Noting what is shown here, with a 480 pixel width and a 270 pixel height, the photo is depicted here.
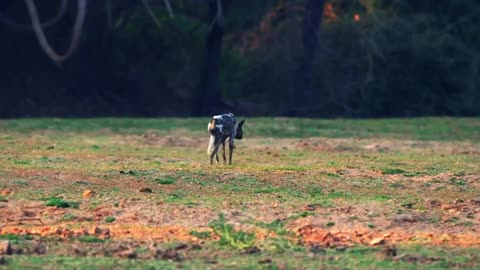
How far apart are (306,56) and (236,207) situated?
73.3ft

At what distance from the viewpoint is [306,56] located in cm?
3491

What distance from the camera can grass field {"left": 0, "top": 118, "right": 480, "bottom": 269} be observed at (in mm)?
10172

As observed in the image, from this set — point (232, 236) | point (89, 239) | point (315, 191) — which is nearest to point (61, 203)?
point (89, 239)

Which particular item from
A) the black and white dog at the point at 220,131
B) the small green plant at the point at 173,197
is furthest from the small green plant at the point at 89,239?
the black and white dog at the point at 220,131

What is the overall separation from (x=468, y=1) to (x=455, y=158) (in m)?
17.5

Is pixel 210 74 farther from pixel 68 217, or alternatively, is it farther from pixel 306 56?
pixel 68 217

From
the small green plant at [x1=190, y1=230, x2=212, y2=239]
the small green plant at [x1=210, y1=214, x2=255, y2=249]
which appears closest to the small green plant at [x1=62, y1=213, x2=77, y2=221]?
the small green plant at [x1=190, y1=230, x2=212, y2=239]

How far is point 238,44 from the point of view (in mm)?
40281

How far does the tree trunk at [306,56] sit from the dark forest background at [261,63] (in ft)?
0.13

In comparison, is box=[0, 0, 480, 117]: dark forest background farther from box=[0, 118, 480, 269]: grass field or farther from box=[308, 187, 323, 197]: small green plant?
box=[308, 187, 323, 197]: small green plant

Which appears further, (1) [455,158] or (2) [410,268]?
(1) [455,158]

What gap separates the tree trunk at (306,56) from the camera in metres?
34.5

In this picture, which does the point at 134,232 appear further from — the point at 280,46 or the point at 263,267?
the point at 280,46

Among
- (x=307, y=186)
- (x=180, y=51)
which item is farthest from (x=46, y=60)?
(x=307, y=186)
